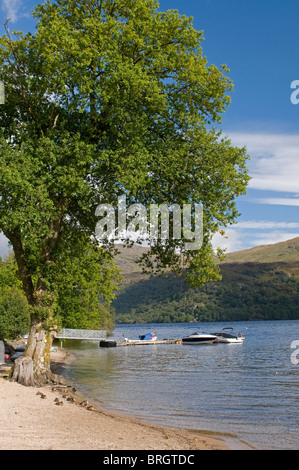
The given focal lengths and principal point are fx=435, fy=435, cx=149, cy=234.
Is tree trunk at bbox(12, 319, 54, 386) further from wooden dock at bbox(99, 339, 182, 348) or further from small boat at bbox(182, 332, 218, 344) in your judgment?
small boat at bbox(182, 332, 218, 344)

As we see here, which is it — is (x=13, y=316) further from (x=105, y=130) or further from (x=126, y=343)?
(x=126, y=343)

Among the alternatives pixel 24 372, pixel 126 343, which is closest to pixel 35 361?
pixel 24 372

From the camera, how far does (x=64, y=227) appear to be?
2462 cm

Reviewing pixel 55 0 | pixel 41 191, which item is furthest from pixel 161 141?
pixel 55 0

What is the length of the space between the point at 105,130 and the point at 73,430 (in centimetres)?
1480

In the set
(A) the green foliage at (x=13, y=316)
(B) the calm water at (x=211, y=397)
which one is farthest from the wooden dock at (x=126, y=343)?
(B) the calm water at (x=211, y=397)

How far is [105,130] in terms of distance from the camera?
22484mm

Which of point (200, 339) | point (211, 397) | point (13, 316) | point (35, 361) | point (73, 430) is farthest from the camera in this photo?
point (200, 339)

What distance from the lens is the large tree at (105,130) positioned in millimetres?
19531

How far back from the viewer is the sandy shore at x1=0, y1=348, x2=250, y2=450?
10.9 metres

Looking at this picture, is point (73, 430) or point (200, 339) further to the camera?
point (200, 339)

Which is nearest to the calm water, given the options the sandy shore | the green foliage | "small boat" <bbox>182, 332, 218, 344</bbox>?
the sandy shore

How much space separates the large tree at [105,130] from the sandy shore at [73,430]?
4.74 metres

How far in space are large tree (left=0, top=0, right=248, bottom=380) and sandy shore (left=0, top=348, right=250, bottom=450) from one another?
474 centimetres
